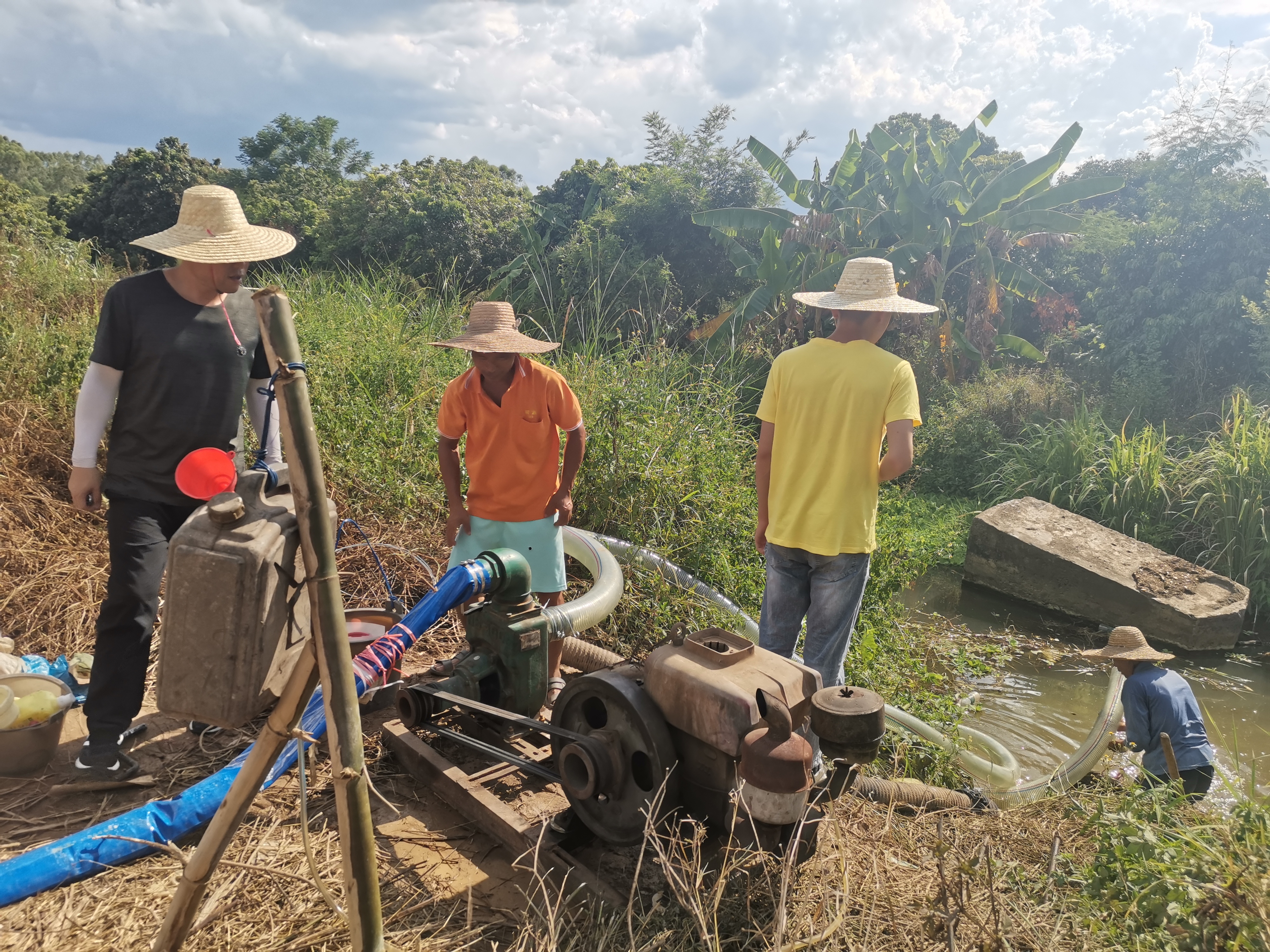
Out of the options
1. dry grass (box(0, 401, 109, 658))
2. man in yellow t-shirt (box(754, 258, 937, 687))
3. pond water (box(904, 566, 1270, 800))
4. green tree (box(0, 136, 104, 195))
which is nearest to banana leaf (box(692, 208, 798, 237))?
pond water (box(904, 566, 1270, 800))

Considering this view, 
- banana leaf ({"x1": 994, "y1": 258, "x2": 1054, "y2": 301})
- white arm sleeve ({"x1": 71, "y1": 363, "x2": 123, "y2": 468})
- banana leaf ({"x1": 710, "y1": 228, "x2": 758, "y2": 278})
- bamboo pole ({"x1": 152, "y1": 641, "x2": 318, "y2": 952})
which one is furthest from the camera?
banana leaf ({"x1": 710, "y1": 228, "x2": 758, "y2": 278})

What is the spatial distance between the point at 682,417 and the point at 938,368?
10759 mm

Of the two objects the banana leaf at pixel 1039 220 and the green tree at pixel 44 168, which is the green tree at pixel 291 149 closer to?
the green tree at pixel 44 168

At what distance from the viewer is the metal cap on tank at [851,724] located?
79.0 inches

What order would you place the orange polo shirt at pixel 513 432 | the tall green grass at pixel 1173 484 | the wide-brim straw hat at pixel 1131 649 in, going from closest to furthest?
the orange polo shirt at pixel 513 432
the wide-brim straw hat at pixel 1131 649
the tall green grass at pixel 1173 484

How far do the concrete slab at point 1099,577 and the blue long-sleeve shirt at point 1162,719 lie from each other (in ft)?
14.2

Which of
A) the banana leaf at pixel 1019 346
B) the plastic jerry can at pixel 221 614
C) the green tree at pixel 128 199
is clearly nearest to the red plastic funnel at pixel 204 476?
the plastic jerry can at pixel 221 614

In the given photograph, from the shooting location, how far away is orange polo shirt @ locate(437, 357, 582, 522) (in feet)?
11.6

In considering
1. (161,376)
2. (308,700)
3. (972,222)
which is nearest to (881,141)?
(972,222)

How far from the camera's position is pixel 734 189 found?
1703 centimetres

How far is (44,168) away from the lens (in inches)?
1515

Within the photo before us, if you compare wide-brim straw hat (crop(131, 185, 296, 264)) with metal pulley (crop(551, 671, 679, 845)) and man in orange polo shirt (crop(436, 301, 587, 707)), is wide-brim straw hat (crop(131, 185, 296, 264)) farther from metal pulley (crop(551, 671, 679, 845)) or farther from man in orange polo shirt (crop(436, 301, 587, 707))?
metal pulley (crop(551, 671, 679, 845))

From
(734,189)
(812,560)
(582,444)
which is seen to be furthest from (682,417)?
(734,189)

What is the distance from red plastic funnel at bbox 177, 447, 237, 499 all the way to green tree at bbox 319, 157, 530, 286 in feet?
42.2
